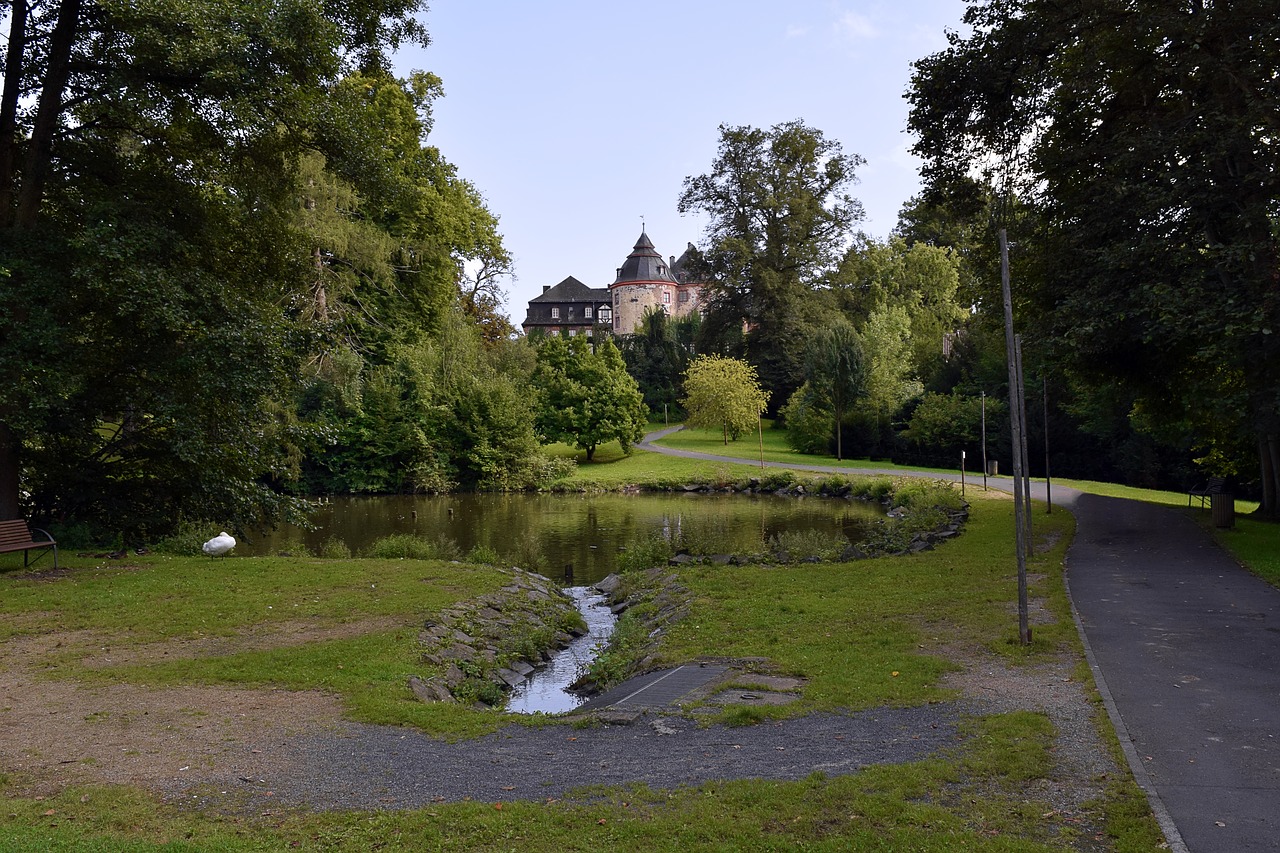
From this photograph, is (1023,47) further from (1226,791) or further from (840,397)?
(840,397)

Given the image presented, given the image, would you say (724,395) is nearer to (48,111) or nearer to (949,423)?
(949,423)

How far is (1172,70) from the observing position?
1773cm

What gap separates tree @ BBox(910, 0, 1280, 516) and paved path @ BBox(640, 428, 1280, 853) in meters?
3.44

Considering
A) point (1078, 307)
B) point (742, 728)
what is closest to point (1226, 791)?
point (742, 728)

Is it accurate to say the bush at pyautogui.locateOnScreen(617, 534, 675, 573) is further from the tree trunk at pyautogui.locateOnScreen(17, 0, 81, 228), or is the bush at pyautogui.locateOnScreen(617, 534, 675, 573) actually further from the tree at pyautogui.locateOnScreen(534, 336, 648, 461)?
the tree at pyautogui.locateOnScreen(534, 336, 648, 461)

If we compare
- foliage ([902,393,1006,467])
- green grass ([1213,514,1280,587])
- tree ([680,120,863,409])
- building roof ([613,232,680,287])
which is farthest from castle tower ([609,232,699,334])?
green grass ([1213,514,1280,587])

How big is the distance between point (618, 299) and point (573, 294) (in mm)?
6774

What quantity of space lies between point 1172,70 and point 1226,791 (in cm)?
1600

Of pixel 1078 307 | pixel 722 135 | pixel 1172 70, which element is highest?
pixel 722 135

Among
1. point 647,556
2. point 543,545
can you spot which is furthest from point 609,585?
point 543,545

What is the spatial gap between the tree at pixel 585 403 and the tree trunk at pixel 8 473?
36200 millimetres

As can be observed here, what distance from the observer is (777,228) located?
205 feet

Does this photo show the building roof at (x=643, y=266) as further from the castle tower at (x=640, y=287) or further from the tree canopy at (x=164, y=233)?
the tree canopy at (x=164, y=233)

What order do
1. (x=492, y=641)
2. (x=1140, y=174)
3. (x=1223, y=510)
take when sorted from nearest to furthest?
(x=492, y=641) → (x=1140, y=174) → (x=1223, y=510)
